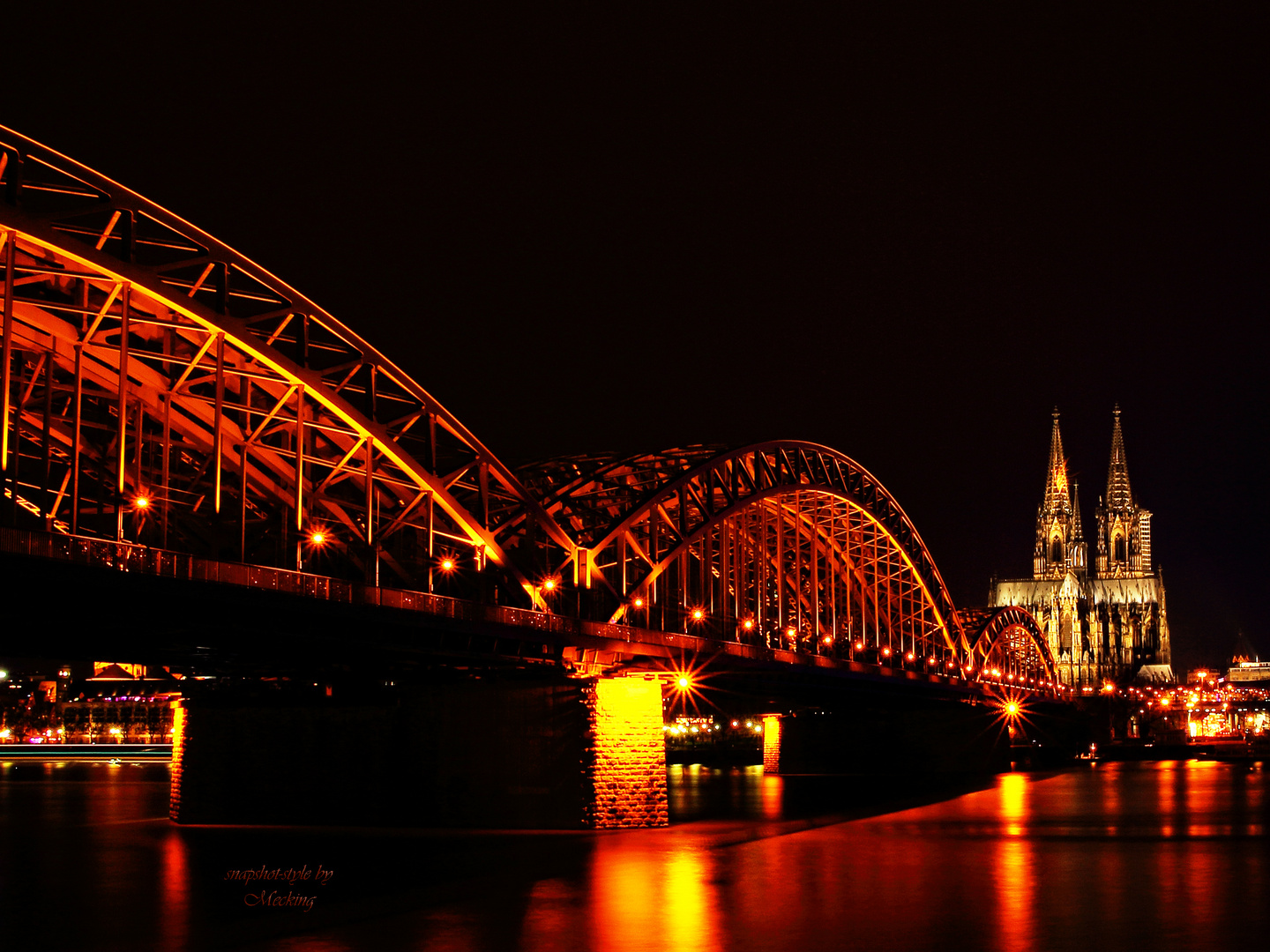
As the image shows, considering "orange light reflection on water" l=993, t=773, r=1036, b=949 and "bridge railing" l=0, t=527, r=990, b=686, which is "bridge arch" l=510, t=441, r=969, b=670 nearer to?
"bridge railing" l=0, t=527, r=990, b=686

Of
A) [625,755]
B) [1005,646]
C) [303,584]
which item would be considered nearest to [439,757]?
[625,755]

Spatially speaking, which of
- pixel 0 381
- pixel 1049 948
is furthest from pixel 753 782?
pixel 1049 948

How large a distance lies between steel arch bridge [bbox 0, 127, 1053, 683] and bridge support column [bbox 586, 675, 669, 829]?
5075 mm

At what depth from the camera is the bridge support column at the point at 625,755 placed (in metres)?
58.4

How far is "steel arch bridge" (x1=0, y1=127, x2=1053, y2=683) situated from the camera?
156 feet

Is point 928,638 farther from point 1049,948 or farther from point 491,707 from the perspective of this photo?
point 1049,948

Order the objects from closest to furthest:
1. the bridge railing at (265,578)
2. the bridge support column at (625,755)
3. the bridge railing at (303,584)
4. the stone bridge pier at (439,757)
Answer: the bridge railing at (265,578) < the bridge railing at (303,584) < the bridge support column at (625,755) < the stone bridge pier at (439,757)

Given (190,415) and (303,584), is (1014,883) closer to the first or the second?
(303,584)

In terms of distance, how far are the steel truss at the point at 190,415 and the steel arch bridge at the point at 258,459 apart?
11 cm

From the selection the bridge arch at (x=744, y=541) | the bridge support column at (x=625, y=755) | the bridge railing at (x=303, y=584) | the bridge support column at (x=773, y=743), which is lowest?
the bridge support column at (x=773, y=743)

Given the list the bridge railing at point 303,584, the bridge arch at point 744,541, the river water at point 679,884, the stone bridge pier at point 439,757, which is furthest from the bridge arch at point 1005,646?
the stone bridge pier at point 439,757

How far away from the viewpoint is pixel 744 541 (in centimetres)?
9644

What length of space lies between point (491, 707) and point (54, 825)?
24.5 metres

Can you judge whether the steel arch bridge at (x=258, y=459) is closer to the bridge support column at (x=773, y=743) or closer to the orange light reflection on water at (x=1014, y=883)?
the orange light reflection on water at (x=1014, y=883)
